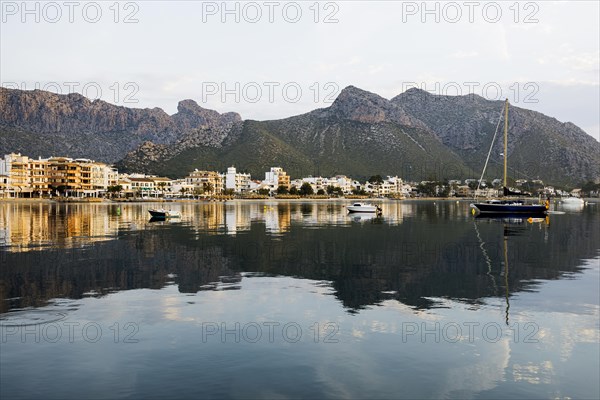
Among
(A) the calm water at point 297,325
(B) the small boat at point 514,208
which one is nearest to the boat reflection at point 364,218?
(B) the small boat at point 514,208

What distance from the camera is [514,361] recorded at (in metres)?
15.0

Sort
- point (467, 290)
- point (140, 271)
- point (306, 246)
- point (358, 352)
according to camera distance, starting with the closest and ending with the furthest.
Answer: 1. point (358, 352)
2. point (467, 290)
3. point (140, 271)
4. point (306, 246)

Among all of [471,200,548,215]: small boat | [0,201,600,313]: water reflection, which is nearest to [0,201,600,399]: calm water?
[0,201,600,313]: water reflection

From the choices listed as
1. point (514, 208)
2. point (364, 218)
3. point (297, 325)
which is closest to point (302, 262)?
point (297, 325)

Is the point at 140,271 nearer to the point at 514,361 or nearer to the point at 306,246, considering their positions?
the point at 306,246

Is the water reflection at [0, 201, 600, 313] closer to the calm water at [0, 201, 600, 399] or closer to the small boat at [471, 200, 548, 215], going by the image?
the calm water at [0, 201, 600, 399]

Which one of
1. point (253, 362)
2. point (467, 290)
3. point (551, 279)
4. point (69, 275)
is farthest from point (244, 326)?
point (551, 279)

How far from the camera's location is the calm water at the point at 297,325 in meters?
13.2

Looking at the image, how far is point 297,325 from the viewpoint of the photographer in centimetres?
1892

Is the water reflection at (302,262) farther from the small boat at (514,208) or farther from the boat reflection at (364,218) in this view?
the small boat at (514,208)

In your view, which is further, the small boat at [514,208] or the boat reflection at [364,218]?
the small boat at [514,208]

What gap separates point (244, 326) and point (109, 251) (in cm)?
2394

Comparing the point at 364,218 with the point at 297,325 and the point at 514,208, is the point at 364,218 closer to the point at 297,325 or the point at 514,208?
the point at 514,208

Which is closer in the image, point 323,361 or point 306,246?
point 323,361
